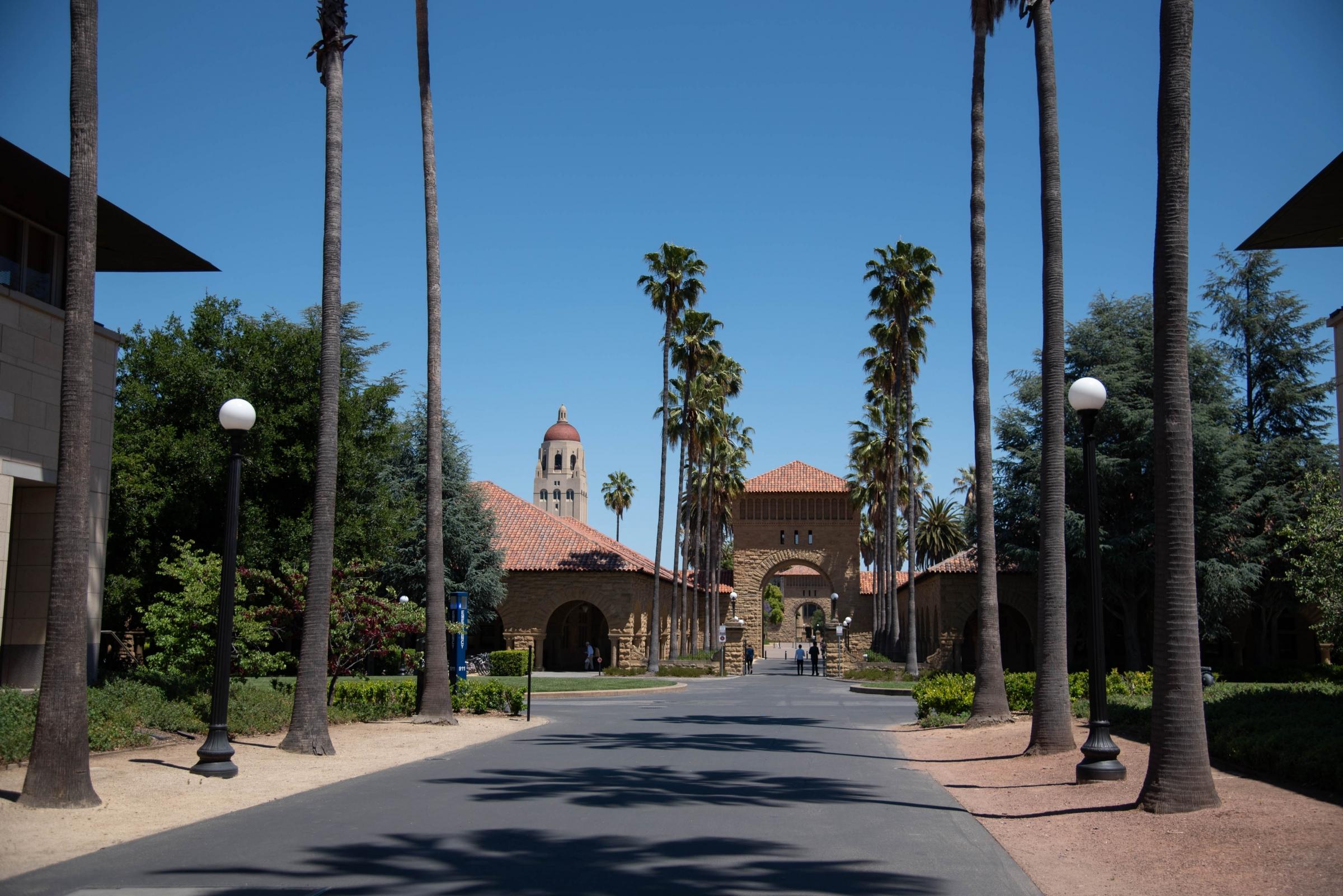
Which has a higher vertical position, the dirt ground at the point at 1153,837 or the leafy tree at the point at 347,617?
the leafy tree at the point at 347,617

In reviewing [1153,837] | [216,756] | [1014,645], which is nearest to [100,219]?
[216,756]

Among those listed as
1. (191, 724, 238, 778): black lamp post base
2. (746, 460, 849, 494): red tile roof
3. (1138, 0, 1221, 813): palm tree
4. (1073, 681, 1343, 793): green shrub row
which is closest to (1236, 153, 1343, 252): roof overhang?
(1138, 0, 1221, 813): palm tree

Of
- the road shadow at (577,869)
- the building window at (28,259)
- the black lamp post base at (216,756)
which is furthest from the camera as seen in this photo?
the building window at (28,259)

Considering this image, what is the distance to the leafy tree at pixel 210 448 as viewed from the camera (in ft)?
79.3

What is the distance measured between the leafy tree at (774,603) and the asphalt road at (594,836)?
114257 millimetres

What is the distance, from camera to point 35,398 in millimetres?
15852

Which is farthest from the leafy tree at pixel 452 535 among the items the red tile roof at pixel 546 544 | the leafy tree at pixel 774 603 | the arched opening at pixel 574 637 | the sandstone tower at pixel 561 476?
the sandstone tower at pixel 561 476

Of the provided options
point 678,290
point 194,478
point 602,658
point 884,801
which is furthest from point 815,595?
point 884,801

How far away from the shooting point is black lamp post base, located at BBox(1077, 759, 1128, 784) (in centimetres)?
1153

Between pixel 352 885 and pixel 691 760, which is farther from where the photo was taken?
pixel 691 760

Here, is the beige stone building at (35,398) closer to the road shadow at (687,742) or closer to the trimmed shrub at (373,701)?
the trimmed shrub at (373,701)

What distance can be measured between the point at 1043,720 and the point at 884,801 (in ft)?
15.6

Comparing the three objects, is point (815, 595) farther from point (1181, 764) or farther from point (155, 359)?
point (1181, 764)

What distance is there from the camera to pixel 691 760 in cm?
1451
